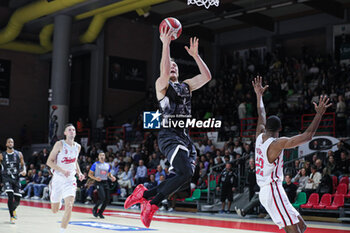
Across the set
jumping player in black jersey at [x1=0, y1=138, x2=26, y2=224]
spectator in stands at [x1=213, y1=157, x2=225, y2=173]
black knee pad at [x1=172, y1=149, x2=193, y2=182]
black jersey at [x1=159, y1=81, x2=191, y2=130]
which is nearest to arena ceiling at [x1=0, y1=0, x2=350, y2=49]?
spectator in stands at [x1=213, y1=157, x2=225, y2=173]

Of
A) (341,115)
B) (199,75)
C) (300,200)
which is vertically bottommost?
(300,200)

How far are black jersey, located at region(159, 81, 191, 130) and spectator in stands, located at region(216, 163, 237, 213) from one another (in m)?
10.2

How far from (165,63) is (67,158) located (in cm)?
390

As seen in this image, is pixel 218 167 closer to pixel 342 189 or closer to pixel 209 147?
pixel 209 147

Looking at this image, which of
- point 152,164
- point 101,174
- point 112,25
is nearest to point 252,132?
point 152,164

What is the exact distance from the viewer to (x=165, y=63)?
5.76m

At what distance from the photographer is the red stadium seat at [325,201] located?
44.8 ft

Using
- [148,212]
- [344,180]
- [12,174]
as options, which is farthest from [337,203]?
[148,212]

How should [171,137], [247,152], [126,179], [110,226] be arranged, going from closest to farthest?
[171,137], [110,226], [247,152], [126,179]

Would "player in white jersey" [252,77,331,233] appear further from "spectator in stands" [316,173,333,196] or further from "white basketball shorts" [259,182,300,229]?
"spectator in stands" [316,173,333,196]

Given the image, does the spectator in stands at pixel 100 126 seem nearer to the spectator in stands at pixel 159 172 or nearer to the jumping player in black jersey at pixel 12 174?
the spectator in stands at pixel 159 172

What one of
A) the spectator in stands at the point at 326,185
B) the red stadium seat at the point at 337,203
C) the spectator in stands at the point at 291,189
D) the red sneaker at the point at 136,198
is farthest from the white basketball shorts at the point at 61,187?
the spectator in stands at the point at 326,185

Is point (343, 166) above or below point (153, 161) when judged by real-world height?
above

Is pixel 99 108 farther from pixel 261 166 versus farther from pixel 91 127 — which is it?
pixel 261 166
